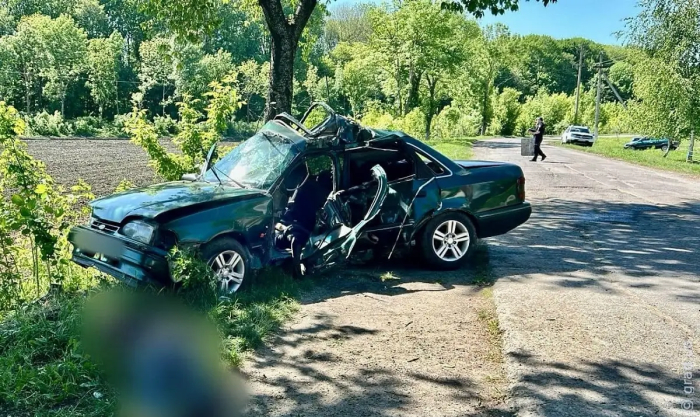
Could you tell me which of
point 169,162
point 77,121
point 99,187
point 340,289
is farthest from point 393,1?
point 340,289

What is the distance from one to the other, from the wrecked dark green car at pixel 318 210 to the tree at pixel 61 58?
59458mm

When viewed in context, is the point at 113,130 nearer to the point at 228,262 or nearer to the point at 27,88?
the point at 27,88

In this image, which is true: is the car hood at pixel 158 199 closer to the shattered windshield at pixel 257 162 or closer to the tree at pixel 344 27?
the shattered windshield at pixel 257 162

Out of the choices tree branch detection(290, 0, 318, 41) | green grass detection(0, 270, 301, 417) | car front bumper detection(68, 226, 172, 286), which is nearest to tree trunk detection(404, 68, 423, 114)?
tree branch detection(290, 0, 318, 41)

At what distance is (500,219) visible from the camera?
7957mm

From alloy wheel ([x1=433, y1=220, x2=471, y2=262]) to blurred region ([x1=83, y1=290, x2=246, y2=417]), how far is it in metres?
3.29

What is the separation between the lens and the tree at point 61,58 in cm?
5994

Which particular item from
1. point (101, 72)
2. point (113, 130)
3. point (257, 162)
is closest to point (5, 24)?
point (101, 72)

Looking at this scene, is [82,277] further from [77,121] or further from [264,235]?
[77,121]

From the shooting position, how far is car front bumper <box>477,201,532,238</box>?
25.7 feet

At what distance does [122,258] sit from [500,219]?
463 cm

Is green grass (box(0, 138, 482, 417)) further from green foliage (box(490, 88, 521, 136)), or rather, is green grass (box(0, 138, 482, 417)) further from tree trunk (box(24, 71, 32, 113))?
green foliage (box(490, 88, 521, 136))

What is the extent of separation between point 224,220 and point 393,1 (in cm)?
4641

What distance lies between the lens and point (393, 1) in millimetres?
49156
